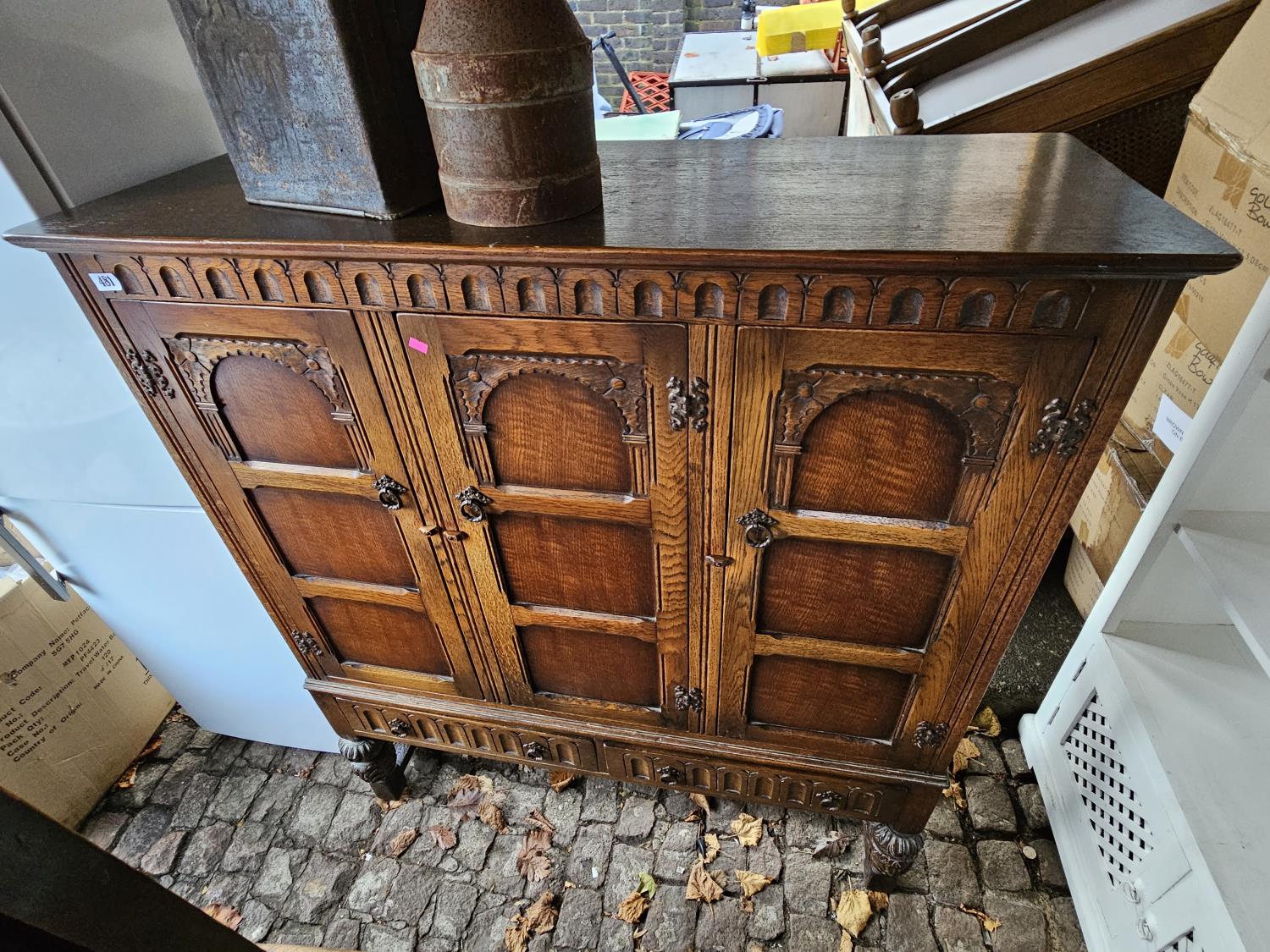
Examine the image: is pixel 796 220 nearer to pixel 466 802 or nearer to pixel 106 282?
pixel 106 282

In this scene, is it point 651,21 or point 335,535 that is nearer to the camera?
point 335,535

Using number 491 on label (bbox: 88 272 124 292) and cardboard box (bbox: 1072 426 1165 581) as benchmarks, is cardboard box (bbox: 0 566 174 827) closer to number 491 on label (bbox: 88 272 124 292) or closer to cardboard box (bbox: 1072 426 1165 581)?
number 491 on label (bbox: 88 272 124 292)

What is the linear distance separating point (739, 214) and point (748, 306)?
0.17 meters

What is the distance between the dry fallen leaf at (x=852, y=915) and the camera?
1.65 metres

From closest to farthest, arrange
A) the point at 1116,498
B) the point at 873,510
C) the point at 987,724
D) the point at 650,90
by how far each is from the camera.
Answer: the point at 873,510 < the point at 1116,498 < the point at 987,724 < the point at 650,90

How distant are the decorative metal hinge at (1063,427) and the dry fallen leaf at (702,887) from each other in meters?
1.39

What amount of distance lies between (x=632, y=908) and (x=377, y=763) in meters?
0.78

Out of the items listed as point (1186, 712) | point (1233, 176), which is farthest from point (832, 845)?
point (1233, 176)

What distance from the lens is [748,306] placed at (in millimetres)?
912

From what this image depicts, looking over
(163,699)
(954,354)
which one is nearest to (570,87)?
(954,354)

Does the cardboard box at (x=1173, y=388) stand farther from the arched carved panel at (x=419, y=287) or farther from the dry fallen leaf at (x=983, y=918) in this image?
the arched carved panel at (x=419, y=287)

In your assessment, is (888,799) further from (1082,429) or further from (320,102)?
(320,102)

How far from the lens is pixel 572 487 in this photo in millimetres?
1184

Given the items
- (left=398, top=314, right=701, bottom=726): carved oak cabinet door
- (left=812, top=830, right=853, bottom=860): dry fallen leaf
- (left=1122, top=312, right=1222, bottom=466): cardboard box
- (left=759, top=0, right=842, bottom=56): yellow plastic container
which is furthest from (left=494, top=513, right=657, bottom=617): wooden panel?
(left=759, top=0, right=842, bottom=56): yellow plastic container
